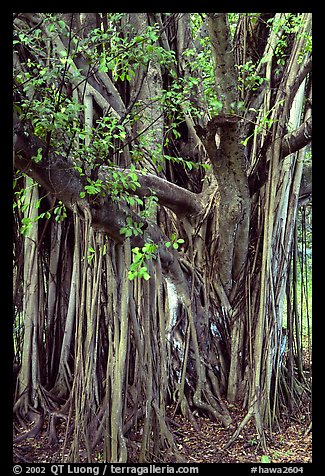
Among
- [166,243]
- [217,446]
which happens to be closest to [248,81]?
[166,243]

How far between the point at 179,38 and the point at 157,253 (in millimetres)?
2245

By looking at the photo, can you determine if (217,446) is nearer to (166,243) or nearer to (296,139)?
(166,243)

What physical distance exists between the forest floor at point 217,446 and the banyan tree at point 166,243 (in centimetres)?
8

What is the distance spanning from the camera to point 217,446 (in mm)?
3434

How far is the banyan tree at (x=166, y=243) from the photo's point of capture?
114 inches

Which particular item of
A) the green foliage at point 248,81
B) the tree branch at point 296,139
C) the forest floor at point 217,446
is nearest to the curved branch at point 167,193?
the tree branch at point 296,139

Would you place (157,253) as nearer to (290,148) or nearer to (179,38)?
(290,148)

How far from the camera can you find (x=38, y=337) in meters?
3.95

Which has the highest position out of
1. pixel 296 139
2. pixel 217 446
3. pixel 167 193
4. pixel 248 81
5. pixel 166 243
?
pixel 248 81

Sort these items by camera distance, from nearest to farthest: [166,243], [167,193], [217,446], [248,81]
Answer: [166,243] < [217,446] < [167,193] < [248,81]

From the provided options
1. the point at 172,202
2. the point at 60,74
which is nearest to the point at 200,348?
the point at 172,202

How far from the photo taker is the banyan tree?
9.53ft

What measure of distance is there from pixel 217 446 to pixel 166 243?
57.8 inches

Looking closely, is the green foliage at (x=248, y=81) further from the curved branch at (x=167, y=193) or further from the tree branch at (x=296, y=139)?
the curved branch at (x=167, y=193)
